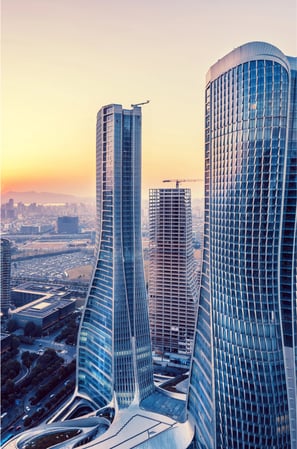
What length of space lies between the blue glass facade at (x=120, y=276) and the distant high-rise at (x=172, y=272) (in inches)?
818

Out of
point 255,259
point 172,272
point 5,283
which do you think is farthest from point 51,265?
point 255,259

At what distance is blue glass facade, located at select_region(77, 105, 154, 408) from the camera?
137 feet

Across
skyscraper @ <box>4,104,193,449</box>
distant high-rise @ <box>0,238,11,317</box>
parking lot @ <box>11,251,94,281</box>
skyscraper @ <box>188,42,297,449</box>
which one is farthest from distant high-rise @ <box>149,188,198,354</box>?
parking lot @ <box>11,251,94,281</box>

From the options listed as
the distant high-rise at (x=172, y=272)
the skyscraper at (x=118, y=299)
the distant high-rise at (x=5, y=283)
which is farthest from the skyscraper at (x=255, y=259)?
the distant high-rise at (x=5, y=283)

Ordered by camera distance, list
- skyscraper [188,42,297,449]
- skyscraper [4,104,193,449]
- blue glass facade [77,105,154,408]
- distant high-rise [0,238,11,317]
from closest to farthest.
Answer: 1. skyscraper [188,42,297,449]
2. skyscraper [4,104,193,449]
3. blue glass facade [77,105,154,408]
4. distant high-rise [0,238,11,317]

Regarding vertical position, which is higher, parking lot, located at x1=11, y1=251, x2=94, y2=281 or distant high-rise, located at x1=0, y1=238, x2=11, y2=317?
distant high-rise, located at x1=0, y1=238, x2=11, y2=317

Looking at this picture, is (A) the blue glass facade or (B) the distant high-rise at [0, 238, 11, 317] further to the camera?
(B) the distant high-rise at [0, 238, 11, 317]

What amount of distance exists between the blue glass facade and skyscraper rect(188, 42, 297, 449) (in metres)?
13.1

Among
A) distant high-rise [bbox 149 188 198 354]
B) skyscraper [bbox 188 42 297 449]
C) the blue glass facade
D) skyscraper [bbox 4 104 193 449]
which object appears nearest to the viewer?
skyscraper [bbox 188 42 297 449]

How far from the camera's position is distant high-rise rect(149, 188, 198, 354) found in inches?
2493

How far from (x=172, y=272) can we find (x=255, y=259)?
36.6m

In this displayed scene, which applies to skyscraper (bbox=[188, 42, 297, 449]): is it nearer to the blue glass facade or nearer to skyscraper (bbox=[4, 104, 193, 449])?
skyscraper (bbox=[4, 104, 193, 449])

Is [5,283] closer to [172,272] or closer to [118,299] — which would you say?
[172,272]

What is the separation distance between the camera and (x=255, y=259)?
28.4 meters
